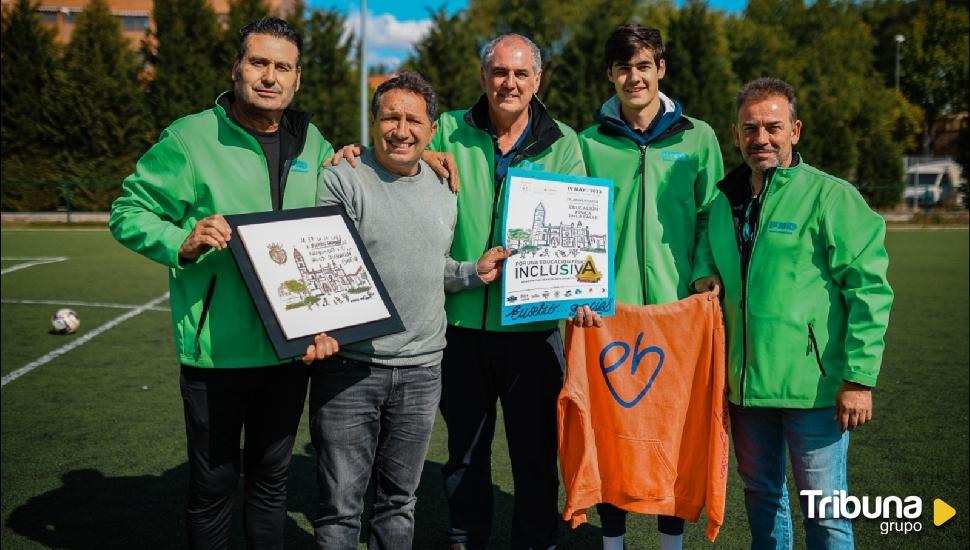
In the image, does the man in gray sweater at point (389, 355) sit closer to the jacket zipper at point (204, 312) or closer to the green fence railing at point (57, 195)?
the jacket zipper at point (204, 312)

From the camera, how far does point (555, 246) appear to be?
122 inches

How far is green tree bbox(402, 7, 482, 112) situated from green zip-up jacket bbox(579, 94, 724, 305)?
27.6 metres

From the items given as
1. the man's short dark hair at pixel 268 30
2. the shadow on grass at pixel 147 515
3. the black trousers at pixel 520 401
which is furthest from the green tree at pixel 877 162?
the man's short dark hair at pixel 268 30

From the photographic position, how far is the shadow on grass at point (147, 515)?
Result: 379cm

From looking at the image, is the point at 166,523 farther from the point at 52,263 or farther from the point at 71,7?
the point at 71,7

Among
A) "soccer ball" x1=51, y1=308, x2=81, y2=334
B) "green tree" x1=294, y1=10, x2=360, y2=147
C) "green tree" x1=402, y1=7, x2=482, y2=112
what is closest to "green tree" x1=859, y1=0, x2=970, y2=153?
"green tree" x1=402, y1=7, x2=482, y2=112

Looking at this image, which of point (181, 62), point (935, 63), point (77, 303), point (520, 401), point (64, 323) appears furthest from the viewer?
point (935, 63)

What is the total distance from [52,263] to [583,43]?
23.3 meters

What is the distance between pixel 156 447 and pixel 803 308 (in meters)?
4.29

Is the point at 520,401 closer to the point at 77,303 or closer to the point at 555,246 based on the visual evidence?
the point at 555,246

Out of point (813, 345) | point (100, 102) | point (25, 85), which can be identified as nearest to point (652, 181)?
point (813, 345)

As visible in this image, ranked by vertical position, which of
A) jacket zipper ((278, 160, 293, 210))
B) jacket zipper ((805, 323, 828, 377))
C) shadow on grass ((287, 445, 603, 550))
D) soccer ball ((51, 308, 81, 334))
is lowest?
shadow on grass ((287, 445, 603, 550))

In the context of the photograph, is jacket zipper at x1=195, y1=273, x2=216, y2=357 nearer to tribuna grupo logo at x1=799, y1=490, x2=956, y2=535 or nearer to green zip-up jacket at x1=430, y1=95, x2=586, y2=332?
green zip-up jacket at x1=430, y1=95, x2=586, y2=332

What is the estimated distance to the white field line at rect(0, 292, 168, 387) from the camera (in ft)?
22.5
